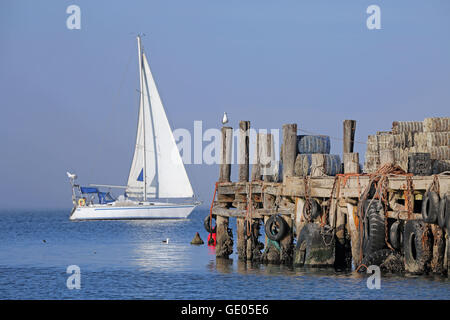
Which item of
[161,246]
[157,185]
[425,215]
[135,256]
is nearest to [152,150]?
[157,185]

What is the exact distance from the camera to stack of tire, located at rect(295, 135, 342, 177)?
2902 centimetres

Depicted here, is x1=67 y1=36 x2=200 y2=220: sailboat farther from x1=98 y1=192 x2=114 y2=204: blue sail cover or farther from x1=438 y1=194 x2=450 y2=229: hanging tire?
x1=438 y1=194 x2=450 y2=229: hanging tire

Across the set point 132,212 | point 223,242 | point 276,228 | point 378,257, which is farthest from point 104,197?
point 378,257

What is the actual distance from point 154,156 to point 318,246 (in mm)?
60528

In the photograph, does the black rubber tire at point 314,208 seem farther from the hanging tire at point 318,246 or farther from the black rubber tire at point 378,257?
the black rubber tire at point 378,257

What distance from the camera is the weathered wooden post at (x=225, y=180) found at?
3397 cm

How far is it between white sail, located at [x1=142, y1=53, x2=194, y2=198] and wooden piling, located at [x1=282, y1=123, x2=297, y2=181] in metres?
56.9

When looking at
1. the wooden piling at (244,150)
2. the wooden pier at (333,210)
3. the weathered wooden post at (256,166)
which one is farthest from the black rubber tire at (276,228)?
the wooden piling at (244,150)

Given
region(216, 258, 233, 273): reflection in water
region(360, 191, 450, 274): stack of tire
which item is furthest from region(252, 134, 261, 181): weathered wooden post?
region(360, 191, 450, 274): stack of tire

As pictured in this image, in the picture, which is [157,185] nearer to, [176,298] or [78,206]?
[78,206]

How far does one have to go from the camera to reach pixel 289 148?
3003 centimetres

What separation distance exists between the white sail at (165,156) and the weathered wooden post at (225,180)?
51.8 m

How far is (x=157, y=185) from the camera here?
88.9m
